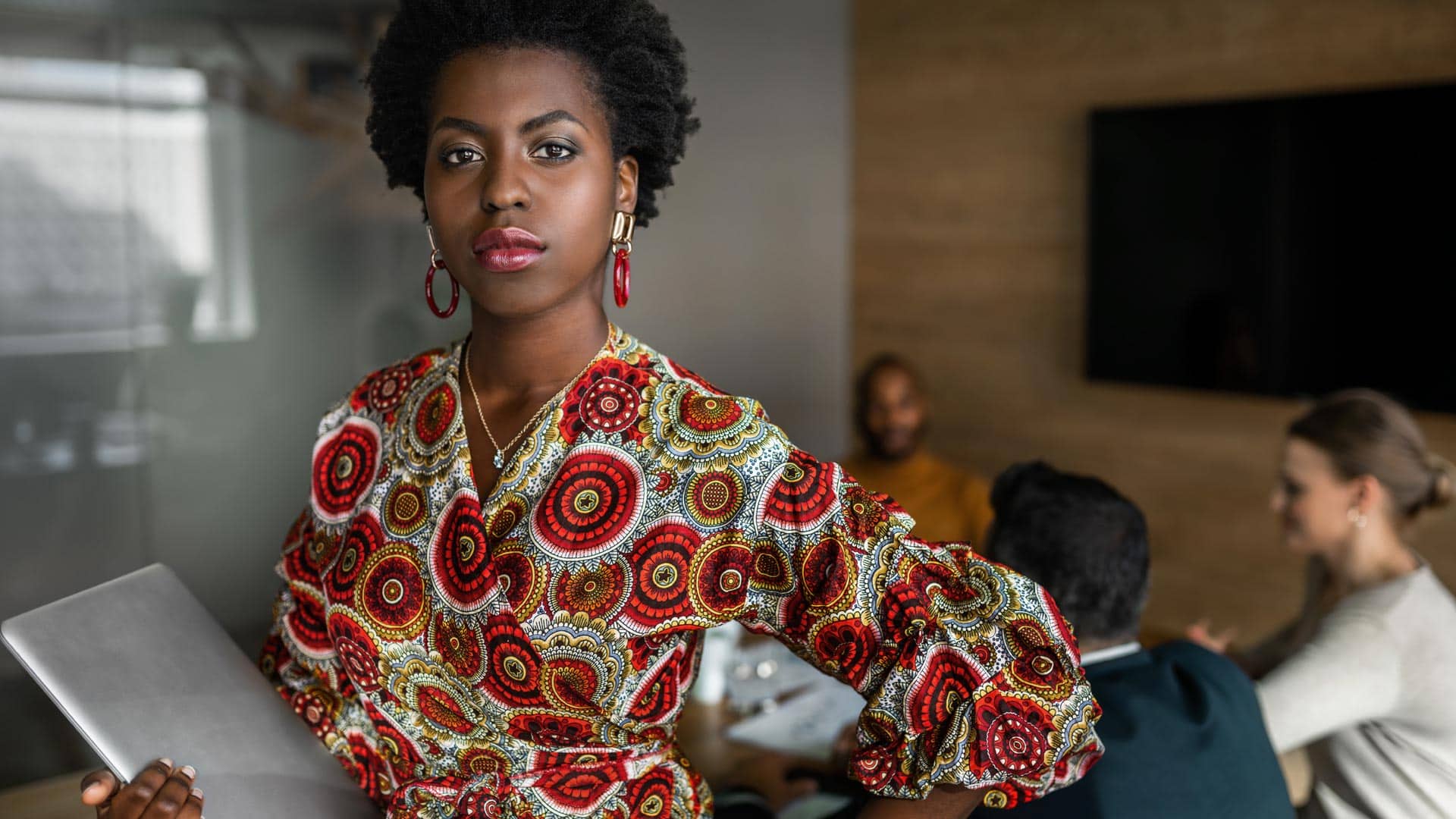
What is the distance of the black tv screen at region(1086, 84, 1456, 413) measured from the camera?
292 centimetres

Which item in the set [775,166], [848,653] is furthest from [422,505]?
[775,166]

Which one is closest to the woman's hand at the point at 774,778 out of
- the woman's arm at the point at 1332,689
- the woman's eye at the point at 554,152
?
the woman's arm at the point at 1332,689

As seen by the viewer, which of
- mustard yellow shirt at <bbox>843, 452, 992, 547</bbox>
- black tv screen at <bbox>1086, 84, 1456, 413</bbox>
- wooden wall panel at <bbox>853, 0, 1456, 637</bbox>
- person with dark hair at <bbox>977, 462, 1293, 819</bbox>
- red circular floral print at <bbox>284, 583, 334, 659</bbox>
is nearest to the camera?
red circular floral print at <bbox>284, 583, 334, 659</bbox>

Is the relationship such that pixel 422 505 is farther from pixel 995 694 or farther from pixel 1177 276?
pixel 1177 276

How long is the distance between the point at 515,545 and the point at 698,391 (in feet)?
0.60

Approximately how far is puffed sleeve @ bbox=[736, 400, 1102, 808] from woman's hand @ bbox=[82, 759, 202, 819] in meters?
0.43

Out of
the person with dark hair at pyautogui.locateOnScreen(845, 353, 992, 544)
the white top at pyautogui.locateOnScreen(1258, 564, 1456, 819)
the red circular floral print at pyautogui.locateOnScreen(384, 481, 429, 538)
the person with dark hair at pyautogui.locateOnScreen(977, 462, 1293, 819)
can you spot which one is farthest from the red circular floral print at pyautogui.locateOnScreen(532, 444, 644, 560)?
the person with dark hair at pyautogui.locateOnScreen(845, 353, 992, 544)

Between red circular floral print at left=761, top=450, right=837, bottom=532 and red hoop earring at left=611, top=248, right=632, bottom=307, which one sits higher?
red hoop earring at left=611, top=248, right=632, bottom=307

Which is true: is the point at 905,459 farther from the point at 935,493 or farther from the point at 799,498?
the point at 799,498

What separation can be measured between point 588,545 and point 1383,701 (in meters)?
1.26

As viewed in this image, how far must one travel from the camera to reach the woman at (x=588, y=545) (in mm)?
878

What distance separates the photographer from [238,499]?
11.2 feet

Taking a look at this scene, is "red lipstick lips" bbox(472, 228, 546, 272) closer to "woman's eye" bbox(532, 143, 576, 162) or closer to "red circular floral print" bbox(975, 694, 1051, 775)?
"woman's eye" bbox(532, 143, 576, 162)

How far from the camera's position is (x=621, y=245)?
3.23 ft
